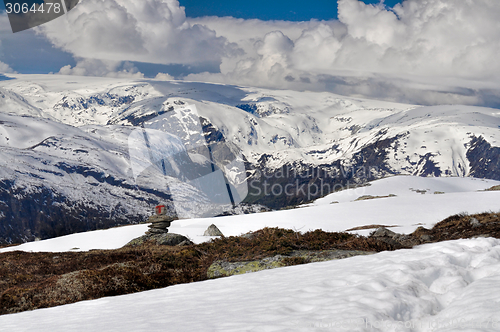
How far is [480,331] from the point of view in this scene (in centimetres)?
469

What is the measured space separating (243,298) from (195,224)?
28485 mm

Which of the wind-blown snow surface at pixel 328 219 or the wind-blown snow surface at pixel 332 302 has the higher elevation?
the wind-blown snow surface at pixel 332 302

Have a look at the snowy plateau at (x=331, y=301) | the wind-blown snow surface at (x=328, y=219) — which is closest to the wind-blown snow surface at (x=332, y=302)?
the snowy plateau at (x=331, y=301)

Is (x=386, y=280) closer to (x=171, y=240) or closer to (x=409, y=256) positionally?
(x=409, y=256)

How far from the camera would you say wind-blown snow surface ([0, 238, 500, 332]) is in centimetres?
586

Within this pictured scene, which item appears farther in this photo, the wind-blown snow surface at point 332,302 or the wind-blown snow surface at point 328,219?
the wind-blown snow surface at point 328,219

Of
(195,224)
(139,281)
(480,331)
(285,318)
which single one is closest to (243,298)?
(285,318)

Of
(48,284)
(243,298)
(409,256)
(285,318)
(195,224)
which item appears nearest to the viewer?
(285,318)

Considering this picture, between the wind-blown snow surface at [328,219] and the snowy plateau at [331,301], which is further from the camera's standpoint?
the wind-blown snow surface at [328,219]

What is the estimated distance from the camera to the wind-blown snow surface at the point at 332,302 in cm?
586

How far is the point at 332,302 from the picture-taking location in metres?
6.92

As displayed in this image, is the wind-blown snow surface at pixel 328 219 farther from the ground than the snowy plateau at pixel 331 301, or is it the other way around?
the snowy plateau at pixel 331 301

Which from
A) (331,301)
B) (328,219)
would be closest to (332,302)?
(331,301)

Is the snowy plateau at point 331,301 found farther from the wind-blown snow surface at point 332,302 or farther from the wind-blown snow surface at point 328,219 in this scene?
the wind-blown snow surface at point 328,219
